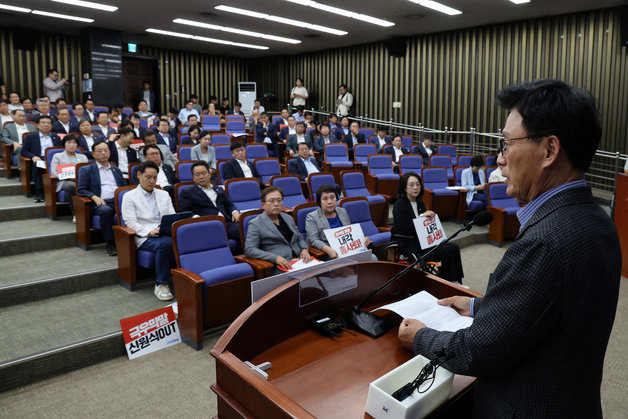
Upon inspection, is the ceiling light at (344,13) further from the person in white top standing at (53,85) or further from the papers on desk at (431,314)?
the papers on desk at (431,314)

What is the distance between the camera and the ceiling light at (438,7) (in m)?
7.63

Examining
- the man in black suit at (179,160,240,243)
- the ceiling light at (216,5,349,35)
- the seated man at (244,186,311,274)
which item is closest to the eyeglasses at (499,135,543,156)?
the seated man at (244,186,311,274)

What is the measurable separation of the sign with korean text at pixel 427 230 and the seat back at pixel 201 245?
5.05 feet

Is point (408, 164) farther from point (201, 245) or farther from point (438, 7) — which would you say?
point (201, 245)

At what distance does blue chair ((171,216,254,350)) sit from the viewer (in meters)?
2.81

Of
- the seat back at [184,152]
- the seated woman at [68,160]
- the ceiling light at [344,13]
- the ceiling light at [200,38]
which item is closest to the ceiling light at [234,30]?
the ceiling light at [200,38]

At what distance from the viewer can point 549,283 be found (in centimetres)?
77

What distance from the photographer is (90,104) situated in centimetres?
864

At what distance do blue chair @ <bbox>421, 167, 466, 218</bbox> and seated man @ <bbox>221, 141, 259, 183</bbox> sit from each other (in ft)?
7.45

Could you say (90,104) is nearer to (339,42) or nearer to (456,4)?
(339,42)

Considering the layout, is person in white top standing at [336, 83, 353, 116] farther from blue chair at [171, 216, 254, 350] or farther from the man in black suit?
blue chair at [171, 216, 254, 350]

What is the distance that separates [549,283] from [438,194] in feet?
17.2

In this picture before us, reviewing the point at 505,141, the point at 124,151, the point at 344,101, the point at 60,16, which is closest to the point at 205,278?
the point at 505,141

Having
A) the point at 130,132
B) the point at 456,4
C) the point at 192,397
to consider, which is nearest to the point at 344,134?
the point at 456,4
